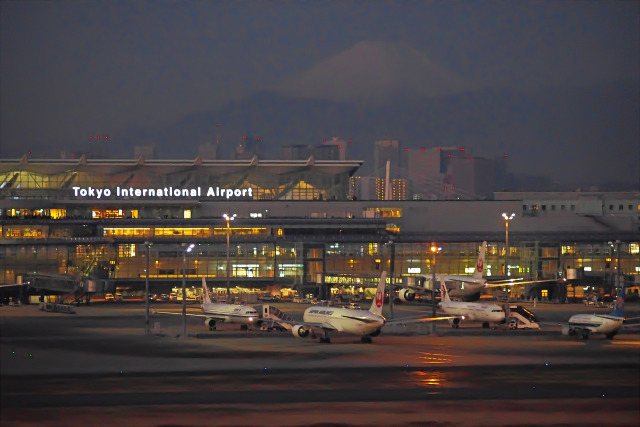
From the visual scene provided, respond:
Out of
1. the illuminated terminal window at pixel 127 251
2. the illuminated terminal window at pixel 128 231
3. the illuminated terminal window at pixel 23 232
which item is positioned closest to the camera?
the illuminated terminal window at pixel 127 251

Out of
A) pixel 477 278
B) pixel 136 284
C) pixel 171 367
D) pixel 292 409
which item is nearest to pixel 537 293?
pixel 477 278

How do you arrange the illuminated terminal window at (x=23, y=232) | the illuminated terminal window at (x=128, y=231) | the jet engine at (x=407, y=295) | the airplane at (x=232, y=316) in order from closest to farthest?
the airplane at (x=232, y=316)
the jet engine at (x=407, y=295)
the illuminated terminal window at (x=23, y=232)
the illuminated terminal window at (x=128, y=231)

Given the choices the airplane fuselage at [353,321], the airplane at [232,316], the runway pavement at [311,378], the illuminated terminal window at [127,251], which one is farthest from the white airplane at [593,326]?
the illuminated terminal window at [127,251]

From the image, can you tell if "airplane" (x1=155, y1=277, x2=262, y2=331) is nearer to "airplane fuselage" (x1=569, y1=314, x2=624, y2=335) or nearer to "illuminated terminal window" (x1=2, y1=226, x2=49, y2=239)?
"airplane fuselage" (x1=569, y1=314, x2=624, y2=335)

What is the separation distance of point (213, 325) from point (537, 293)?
254 ft

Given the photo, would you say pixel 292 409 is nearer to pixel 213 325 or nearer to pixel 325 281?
pixel 213 325

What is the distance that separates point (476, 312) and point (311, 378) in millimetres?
47574

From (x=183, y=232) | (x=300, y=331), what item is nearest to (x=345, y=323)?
(x=300, y=331)

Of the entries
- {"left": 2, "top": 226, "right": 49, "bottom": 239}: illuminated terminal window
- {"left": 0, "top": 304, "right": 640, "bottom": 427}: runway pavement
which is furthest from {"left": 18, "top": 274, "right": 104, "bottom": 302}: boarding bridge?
{"left": 0, "top": 304, "right": 640, "bottom": 427}: runway pavement

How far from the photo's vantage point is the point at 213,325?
104 m

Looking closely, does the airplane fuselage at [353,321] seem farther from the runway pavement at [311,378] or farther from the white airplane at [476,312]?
the white airplane at [476,312]

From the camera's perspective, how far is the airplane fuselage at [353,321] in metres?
88.2

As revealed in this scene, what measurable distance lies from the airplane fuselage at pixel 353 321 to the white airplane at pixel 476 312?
19.6m

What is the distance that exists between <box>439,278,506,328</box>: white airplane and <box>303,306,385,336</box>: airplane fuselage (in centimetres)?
1956
